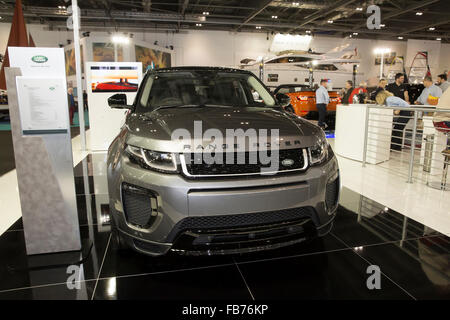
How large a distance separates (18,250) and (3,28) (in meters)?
20.4

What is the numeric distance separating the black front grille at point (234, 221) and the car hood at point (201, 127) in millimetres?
371

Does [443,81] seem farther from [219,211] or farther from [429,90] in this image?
[219,211]

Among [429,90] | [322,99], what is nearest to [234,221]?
[429,90]

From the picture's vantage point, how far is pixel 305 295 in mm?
1897

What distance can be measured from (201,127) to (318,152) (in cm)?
75

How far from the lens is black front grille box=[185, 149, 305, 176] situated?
5.72ft

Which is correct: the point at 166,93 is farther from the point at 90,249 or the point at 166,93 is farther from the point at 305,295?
the point at 305,295

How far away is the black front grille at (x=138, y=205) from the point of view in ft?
5.74

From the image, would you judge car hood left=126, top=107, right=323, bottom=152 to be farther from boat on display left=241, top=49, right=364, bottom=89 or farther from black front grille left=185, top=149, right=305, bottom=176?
boat on display left=241, top=49, right=364, bottom=89

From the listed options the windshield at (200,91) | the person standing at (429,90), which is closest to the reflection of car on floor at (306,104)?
the person standing at (429,90)

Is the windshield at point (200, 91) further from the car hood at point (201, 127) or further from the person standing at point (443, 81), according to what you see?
the person standing at point (443, 81)

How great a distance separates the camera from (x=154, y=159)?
180 centimetres
